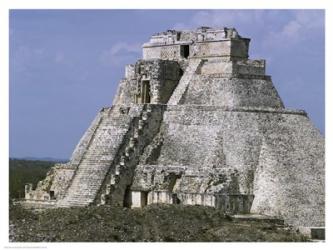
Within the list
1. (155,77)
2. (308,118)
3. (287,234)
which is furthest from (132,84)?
(287,234)

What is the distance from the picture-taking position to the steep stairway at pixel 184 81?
40.7 m

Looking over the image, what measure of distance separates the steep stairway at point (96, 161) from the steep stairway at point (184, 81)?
6.57 ft

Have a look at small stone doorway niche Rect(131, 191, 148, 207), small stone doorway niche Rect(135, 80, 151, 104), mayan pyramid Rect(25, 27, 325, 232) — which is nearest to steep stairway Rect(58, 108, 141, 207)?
mayan pyramid Rect(25, 27, 325, 232)

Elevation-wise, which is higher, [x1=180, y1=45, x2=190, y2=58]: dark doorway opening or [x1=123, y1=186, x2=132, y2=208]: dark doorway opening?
[x1=180, y1=45, x2=190, y2=58]: dark doorway opening

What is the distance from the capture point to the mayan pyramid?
3703 centimetres

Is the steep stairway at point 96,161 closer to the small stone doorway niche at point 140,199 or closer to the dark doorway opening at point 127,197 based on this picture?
the dark doorway opening at point 127,197

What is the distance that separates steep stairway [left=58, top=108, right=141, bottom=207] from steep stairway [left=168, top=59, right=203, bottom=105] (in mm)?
2004

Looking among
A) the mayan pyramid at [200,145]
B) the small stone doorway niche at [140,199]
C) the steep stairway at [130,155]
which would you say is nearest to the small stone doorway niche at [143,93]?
the mayan pyramid at [200,145]

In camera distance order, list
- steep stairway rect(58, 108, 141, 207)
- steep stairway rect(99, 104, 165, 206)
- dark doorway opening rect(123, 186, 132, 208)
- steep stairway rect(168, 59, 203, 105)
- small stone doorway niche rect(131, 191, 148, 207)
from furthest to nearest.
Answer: steep stairway rect(168, 59, 203, 105) → dark doorway opening rect(123, 186, 132, 208) → small stone doorway niche rect(131, 191, 148, 207) → steep stairway rect(99, 104, 165, 206) → steep stairway rect(58, 108, 141, 207)

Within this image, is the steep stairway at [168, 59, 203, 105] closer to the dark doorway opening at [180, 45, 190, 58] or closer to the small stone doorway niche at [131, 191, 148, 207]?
the dark doorway opening at [180, 45, 190, 58]

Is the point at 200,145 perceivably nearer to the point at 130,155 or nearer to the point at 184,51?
the point at 130,155

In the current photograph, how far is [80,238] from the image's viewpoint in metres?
31.0

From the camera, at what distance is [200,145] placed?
38.6m
